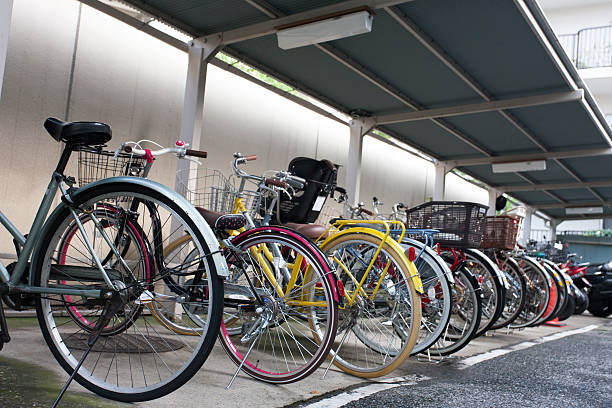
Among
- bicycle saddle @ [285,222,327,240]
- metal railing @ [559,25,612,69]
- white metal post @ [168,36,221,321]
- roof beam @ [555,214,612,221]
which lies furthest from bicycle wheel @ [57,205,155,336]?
metal railing @ [559,25,612,69]

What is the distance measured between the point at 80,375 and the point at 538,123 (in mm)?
7329

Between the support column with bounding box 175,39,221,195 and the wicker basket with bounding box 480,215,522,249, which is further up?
the support column with bounding box 175,39,221,195

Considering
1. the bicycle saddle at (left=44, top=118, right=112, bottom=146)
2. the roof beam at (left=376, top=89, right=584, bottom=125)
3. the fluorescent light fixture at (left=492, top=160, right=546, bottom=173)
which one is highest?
the roof beam at (left=376, top=89, right=584, bottom=125)

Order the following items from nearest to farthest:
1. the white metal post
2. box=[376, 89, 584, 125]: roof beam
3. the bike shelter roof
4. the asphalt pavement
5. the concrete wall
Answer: the asphalt pavement
the concrete wall
the bike shelter roof
the white metal post
box=[376, 89, 584, 125]: roof beam

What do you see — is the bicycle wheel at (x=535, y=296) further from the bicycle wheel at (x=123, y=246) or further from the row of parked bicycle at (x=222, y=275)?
the bicycle wheel at (x=123, y=246)

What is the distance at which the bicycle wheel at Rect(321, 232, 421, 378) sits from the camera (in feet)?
9.86

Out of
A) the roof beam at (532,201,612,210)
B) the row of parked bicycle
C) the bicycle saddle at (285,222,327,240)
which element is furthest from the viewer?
the roof beam at (532,201,612,210)

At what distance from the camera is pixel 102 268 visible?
2.05m

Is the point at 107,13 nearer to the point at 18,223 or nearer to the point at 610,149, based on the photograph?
the point at 18,223

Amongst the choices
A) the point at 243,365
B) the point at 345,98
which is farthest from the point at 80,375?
the point at 345,98

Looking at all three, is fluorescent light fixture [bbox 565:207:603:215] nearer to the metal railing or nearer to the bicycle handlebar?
the metal railing

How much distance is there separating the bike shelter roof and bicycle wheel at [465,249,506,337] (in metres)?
2.12

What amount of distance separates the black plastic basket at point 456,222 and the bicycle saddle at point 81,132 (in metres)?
2.63

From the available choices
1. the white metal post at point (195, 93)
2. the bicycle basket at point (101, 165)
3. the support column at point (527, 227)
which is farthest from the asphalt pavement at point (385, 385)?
the support column at point (527, 227)
